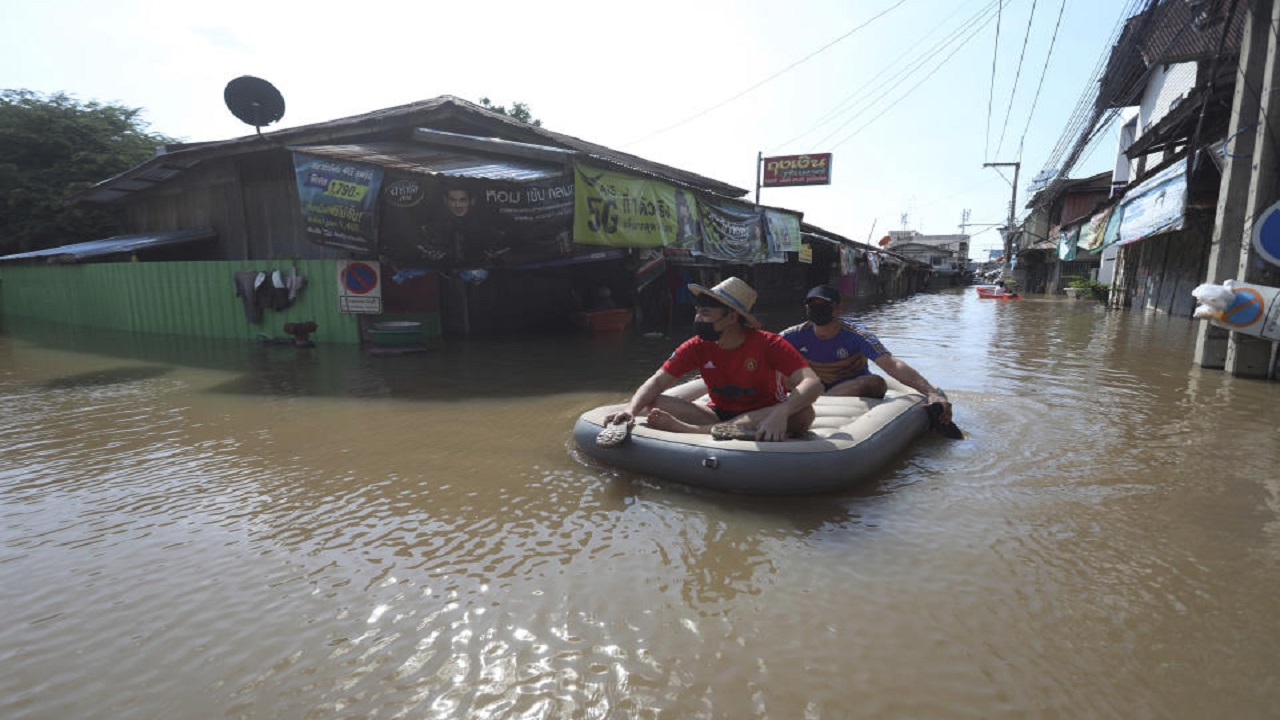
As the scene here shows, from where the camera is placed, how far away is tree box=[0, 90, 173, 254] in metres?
18.9

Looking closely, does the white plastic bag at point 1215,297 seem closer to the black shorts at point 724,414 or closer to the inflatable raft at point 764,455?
the inflatable raft at point 764,455

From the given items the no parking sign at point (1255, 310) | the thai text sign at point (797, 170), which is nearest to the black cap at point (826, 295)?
the no parking sign at point (1255, 310)

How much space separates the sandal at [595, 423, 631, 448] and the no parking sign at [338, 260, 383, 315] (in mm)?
7485

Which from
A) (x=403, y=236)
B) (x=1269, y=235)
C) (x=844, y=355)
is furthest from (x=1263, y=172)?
(x=403, y=236)

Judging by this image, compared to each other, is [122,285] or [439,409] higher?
[122,285]

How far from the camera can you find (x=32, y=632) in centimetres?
261

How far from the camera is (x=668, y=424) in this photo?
4535 millimetres

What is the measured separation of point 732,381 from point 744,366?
17cm

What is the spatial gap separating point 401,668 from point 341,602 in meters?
0.65

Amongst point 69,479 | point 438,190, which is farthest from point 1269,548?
point 438,190

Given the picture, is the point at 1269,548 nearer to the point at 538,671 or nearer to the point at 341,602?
the point at 538,671

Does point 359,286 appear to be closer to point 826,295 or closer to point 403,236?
point 403,236

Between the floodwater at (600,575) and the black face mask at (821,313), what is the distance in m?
1.39

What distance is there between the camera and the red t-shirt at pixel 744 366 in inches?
169
